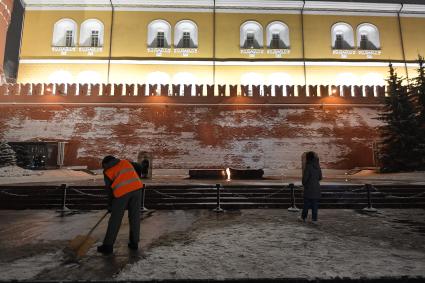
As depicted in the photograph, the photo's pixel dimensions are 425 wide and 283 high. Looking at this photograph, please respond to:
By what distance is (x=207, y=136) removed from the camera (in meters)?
15.4

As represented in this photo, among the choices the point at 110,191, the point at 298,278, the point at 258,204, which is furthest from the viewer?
the point at 258,204

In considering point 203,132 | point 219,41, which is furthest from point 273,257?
point 219,41

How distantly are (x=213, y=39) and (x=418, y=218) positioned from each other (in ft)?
58.8

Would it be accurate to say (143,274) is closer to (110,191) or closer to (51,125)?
(110,191)

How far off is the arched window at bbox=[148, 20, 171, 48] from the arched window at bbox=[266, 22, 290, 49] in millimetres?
6774

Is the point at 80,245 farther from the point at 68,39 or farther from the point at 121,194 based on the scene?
the point at 68,39

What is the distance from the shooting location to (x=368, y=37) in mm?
22578

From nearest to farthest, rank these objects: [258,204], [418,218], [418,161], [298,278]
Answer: [298,278] → [418,218] → [258,204] → [418,161]

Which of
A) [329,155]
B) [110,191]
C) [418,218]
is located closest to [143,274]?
[110,191]

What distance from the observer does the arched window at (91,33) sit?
21422 mm

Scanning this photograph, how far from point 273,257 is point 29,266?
252cm

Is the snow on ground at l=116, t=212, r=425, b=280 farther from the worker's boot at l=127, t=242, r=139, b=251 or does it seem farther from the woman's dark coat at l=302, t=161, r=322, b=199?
the woman's dark coat at l=302, t=161, r=322, b=199

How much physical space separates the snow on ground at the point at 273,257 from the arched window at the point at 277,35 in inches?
750

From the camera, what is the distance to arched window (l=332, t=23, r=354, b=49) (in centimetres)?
2222
